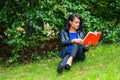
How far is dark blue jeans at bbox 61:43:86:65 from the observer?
801 cm

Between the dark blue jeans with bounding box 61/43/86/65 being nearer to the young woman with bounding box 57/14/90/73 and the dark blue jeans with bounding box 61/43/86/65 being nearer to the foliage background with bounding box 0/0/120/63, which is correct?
the young woman with bounding box 57/14/90/73

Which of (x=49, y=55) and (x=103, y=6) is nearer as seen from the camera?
(x=49, y=55)

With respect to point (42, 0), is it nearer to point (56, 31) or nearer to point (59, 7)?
point (59, 7)

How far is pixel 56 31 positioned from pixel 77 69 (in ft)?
12.7

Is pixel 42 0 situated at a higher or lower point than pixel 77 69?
higher

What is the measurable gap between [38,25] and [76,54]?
2.74m

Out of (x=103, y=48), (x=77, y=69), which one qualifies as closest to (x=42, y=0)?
(x=103, y=48)

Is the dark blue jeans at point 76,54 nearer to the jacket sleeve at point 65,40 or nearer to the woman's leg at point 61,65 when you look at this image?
the woman's leg at point 61,65

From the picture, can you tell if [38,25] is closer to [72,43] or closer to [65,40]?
[65,40]

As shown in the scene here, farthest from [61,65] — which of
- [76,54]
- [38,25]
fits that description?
[38,25]

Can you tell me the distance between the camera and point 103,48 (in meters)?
10.6

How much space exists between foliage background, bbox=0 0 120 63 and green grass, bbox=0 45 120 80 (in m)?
0.94

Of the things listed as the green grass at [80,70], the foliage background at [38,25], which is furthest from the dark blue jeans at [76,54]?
the foliage background at [38,25]

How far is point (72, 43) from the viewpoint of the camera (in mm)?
8195
